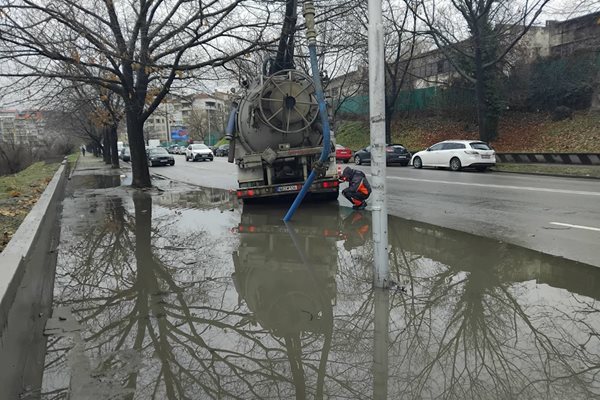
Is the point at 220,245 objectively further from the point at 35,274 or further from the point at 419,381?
the point at 419,381

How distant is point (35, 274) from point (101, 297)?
2.47 ft

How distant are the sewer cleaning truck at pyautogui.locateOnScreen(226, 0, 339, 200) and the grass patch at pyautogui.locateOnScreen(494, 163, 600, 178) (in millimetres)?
11235

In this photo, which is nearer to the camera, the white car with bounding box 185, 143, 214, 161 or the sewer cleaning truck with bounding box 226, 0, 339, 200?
the sewer cleaning truck with bounding box 226, 0, 339, 200

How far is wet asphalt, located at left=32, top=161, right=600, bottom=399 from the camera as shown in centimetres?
336

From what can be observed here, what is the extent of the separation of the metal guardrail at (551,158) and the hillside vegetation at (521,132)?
135 inches

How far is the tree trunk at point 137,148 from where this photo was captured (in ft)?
52.9

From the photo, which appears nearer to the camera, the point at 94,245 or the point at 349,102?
the point at 94,245

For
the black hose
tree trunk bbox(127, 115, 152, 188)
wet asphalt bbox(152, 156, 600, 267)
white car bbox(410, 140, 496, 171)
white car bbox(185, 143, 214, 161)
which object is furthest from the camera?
white car bbox(185, 143, 214, 161)

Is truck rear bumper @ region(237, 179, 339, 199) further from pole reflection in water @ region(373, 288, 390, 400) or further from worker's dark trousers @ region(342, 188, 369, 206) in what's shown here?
pole reflection in water @ region(373, 288, 390, 400)

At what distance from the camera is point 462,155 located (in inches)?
826

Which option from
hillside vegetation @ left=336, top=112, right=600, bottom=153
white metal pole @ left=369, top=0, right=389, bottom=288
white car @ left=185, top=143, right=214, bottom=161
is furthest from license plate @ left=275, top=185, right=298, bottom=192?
white car @ left=185, top=143, right=214, bottom=161

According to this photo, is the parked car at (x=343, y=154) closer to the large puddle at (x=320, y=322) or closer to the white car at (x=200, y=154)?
the white car at (x=200, y=154)

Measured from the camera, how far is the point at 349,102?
44.4 metres

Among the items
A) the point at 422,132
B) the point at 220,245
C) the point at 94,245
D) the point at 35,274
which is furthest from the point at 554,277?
the point at 422,132
